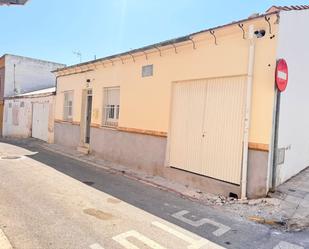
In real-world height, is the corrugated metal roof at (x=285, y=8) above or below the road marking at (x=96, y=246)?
above

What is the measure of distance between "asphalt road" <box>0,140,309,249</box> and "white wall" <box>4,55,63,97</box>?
1611cm

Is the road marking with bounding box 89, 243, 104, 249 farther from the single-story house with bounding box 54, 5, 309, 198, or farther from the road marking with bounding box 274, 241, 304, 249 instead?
the single-story house with bounding box 54, 5, 309, 198

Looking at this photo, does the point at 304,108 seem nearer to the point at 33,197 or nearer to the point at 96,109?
the point at 33,197

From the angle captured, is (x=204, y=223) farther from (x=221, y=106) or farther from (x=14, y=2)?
(x=14, y=2)

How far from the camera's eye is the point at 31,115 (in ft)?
59.9

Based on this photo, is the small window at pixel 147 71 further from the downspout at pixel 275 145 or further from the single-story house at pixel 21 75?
the single-story house at pixel 21 75

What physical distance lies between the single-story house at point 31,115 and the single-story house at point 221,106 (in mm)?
6861

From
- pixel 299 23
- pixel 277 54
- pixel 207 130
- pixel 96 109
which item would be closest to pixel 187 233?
pixel 207 130

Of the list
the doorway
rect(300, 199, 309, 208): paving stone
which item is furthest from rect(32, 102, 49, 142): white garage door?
rect(300, 199, 309, 208): paving stone

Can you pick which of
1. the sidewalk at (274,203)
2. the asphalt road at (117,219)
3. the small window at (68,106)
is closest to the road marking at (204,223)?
the asphalt road at (117,219)

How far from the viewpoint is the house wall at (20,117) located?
15662 mm

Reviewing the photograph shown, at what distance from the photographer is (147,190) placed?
7.16 m

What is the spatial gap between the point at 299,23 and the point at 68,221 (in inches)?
251

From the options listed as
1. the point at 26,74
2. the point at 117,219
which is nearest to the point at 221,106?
the point at 117,219
